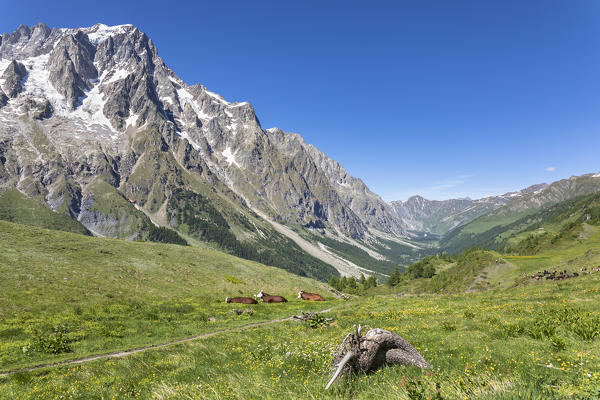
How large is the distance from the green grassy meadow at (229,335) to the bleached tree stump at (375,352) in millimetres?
447

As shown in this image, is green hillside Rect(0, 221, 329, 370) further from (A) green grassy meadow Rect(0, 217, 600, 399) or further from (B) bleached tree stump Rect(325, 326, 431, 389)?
(B) bleached tree stump Rect(325, 326, 431, 389)

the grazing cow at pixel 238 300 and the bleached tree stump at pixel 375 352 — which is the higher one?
the bleached tree stump at pixel 375 352

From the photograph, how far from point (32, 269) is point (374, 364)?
4417cm

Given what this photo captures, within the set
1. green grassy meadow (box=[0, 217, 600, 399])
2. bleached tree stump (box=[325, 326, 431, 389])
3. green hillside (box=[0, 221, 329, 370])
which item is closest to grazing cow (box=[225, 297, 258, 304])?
green hillside (box=[0, 221, 329, 370])

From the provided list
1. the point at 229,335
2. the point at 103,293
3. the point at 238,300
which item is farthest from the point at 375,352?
the point at 103,293

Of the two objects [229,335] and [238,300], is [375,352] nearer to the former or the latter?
[229,335]

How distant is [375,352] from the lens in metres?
9.02

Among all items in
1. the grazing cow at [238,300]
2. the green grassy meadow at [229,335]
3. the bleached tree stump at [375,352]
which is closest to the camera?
the green grassy meadow at [229,335]

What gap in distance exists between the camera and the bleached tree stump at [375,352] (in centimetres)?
887

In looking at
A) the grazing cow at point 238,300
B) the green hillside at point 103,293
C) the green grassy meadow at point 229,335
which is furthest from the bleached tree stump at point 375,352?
the grazing cow at point 238,300

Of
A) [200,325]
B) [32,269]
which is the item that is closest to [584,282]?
[200,325]

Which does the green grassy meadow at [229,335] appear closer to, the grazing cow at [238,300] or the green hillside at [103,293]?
the green hillside at [103,293]

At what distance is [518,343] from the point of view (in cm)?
1162

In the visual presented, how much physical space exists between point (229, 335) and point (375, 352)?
17.0 metres
